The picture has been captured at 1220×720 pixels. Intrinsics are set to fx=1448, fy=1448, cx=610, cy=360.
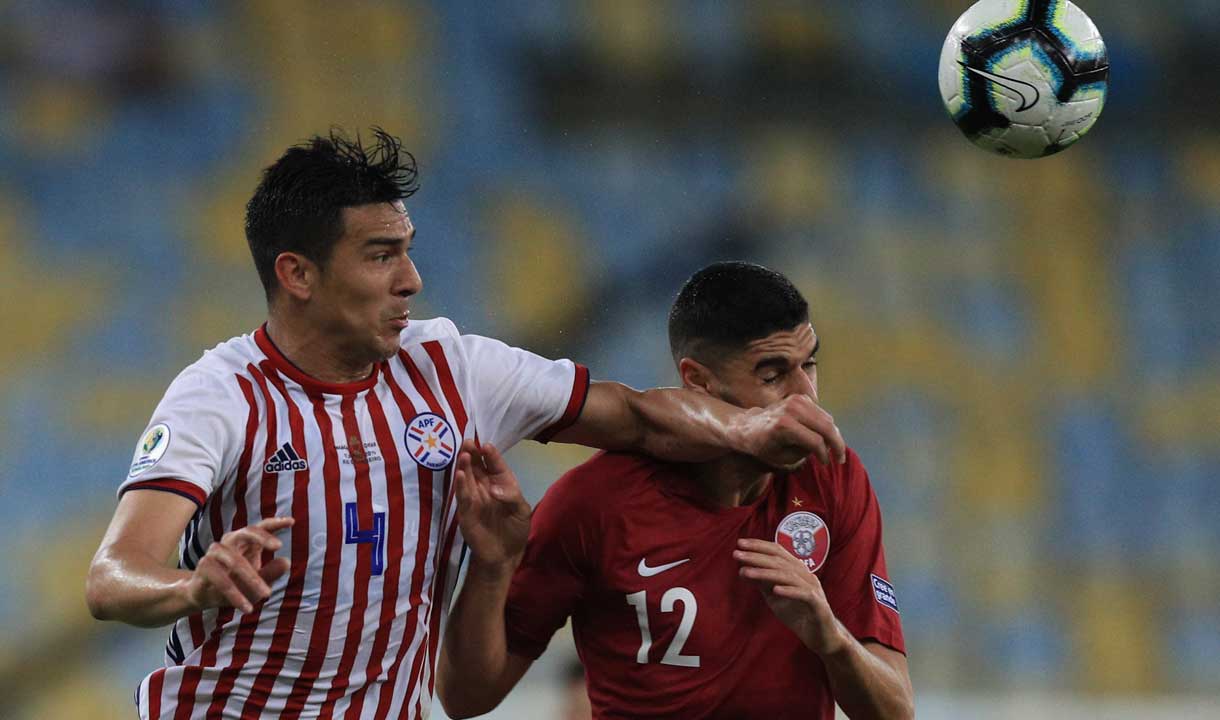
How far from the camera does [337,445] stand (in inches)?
121

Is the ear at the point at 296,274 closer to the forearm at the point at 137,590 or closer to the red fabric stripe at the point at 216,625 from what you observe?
the red fabric stripe at the point at 216,625

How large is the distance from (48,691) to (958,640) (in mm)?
4160

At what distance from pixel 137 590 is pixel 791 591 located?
4.05 feet

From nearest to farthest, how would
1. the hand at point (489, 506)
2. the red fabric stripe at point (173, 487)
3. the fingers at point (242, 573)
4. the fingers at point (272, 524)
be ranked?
the fingers at point (242, 573)
the fingers at point (272, 524)
the red fabric stripe at point (173, 487)
the hand at point (489, 506)

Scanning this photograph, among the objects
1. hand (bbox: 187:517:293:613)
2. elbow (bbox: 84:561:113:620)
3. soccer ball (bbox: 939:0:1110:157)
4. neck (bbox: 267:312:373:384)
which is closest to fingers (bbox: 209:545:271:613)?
hand (bbox: 187:517:293:613)

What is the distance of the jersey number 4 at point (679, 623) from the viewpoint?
3.33 m

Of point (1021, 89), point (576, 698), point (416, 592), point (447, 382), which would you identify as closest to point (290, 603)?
point (416, 592)

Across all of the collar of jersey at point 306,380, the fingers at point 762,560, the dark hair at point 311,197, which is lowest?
the fingers at point 762,560

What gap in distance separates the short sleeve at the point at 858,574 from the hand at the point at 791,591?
369 mm

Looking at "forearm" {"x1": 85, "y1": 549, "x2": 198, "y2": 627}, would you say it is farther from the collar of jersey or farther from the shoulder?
the collar of jersey

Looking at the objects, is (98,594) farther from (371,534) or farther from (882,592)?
(882,592)

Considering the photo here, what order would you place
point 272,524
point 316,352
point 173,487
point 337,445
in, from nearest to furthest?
point 272,524
point 173,487
point 337,445
point 316,352

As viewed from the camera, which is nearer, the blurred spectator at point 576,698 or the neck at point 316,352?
the neck at point 316,352

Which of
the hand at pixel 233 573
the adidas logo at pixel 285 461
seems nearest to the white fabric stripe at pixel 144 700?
the adidas logo at pixel 285 461
